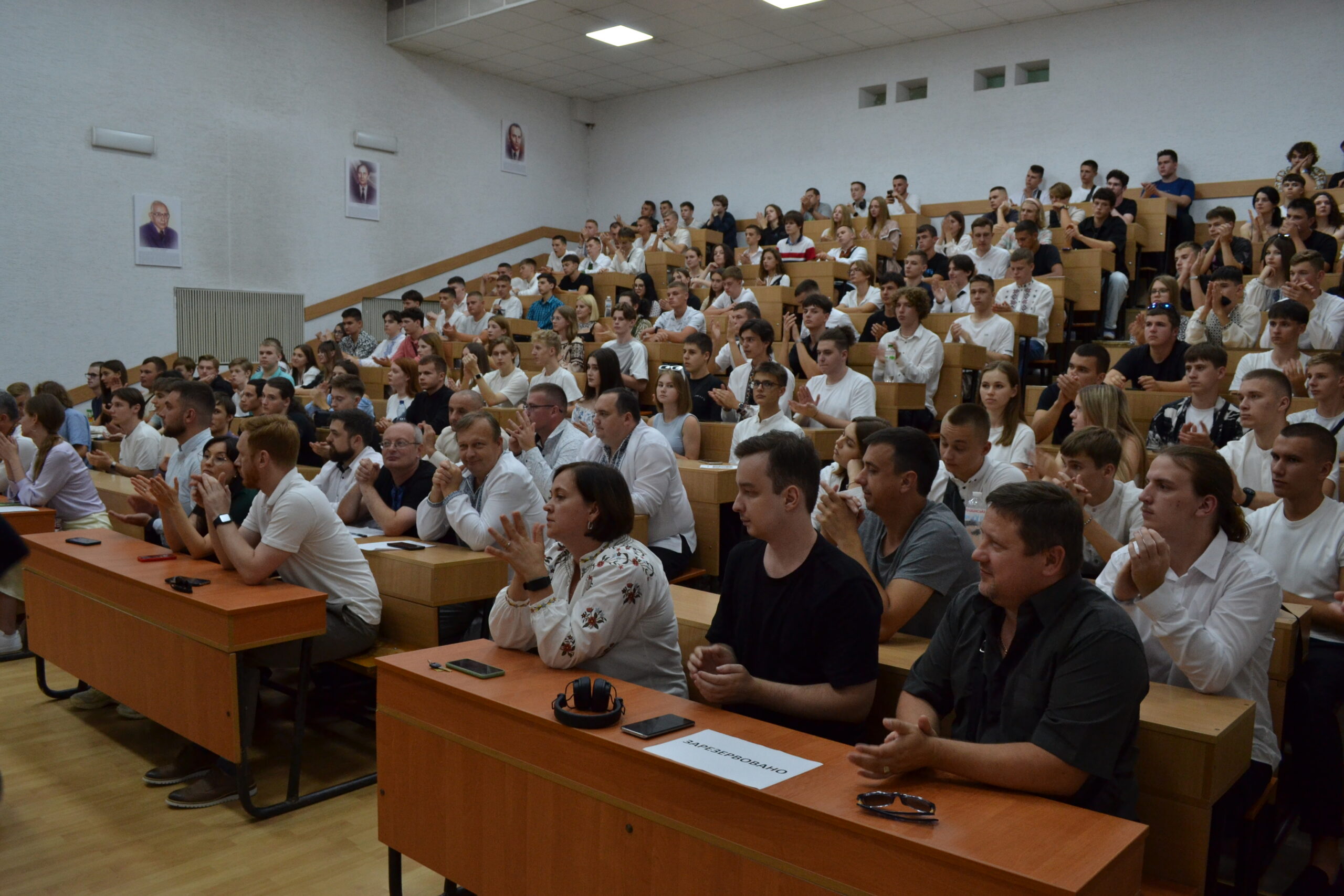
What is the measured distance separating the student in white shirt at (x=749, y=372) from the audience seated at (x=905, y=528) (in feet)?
10.1

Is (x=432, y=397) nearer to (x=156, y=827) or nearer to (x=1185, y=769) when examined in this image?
(x=156, y=827)

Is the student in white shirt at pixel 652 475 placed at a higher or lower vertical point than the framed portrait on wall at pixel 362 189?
lower

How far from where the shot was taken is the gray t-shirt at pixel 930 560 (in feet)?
8.75

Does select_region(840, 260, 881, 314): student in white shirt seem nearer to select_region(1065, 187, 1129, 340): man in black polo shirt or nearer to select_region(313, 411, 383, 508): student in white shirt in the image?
select_region(1065, 187, 1129, 340): man in black polo shirt

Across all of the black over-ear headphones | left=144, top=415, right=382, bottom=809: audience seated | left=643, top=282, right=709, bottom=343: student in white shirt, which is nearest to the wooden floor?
left=144, top=415, right=382, bottom=809: audience seated

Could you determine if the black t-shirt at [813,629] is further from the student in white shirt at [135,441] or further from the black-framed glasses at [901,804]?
the student in white shirt at [135,441]

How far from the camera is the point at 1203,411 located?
4.67 meters

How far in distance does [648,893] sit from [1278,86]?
34.6ft

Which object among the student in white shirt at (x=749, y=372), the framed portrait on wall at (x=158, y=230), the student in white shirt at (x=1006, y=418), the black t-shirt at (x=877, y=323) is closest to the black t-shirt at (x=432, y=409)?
the student in white shirt at (x=749, y=372)

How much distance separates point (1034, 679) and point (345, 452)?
144 inches

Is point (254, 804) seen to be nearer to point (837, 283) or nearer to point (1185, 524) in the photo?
point (1185, 524)

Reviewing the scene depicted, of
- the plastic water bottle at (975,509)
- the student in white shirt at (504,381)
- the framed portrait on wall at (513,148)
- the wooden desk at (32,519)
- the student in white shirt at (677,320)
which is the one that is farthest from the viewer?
the framed portrait on wall at (513,148)

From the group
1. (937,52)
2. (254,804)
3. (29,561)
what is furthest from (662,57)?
(254,804)

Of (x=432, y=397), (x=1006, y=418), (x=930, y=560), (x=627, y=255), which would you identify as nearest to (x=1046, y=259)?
(x=1006, y=418)
